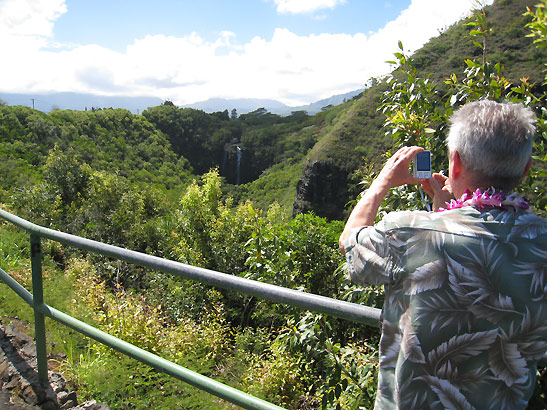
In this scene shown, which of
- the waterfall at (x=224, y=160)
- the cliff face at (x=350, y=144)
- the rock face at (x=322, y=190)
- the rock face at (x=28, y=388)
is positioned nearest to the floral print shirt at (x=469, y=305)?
the rock face at (x=28, y=388)

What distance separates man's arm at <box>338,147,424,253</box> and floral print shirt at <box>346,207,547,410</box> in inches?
7.8

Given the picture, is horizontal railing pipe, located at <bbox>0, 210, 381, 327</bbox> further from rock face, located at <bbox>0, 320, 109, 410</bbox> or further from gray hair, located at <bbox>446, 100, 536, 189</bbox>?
rock face, located at <bbox>0, 320, 109, 410</bbox>

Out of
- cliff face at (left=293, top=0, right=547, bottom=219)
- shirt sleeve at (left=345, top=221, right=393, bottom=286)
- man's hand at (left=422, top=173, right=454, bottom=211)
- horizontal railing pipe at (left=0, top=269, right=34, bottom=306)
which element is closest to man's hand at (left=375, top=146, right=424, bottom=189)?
man's hand at (left=422, top=173, right=454, bottom=211)

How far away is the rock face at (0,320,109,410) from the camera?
2222 millimetres

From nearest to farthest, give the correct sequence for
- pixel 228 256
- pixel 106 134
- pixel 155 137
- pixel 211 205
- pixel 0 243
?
pixel 0 243
pixel 228 256
pixel 211 205
pixel 106 134
pixel 155 137

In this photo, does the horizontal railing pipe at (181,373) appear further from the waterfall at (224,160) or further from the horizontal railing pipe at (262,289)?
the waterfall at (224,160)

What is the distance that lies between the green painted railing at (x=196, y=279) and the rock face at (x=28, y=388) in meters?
0.07

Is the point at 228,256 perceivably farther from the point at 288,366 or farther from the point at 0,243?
the point at 288,366

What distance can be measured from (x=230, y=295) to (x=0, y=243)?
4219 mm

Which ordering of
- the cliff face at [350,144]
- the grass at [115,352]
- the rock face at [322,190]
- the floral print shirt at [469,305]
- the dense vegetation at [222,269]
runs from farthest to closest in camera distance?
1. the rock face at [322,190]
2. the cliff face at [350,144]
3. the grass at [115,352]
4. the dense vegetation at [222,269]
5. the floral print shirt at [469,305]

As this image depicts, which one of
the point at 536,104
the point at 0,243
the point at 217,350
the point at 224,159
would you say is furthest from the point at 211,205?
the point at 224,159

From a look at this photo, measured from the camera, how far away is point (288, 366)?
181 inches

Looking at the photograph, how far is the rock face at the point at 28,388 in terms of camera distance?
2.22m

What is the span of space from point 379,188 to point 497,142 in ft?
1.25
